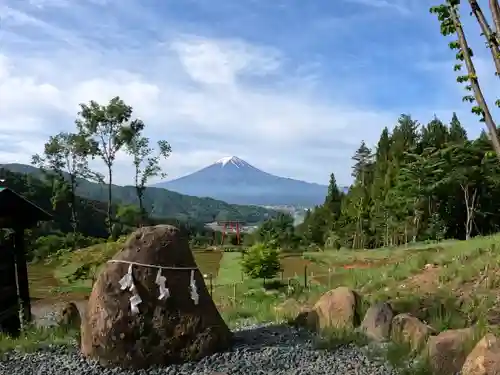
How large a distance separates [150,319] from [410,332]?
1783 mm

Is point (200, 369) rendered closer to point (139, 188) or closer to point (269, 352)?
point (269, 352)

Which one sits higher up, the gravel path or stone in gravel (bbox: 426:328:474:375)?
stone in gravel (bbox: 426:328:474:375)

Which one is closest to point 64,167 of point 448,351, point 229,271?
point 229,271

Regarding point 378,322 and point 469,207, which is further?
point 469,207

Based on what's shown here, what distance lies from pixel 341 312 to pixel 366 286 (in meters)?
3.42

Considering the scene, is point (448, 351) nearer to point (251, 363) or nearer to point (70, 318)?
point (251, 363)

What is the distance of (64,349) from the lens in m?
4.05

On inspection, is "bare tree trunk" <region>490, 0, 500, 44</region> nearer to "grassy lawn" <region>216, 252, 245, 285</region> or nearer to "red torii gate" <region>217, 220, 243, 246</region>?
"grassy lawn" <region>216, 252, 245, 285</region>

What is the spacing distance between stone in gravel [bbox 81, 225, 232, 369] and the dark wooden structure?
1.68 m

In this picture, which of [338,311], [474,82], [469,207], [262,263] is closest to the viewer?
[474,82]

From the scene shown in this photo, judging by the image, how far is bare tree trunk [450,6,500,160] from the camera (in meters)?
2.42

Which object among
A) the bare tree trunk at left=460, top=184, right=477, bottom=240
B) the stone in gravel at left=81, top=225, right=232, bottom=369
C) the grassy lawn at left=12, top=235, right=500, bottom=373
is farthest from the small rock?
the bare tree trunk at left=460, top=184, right=477, bottom=240

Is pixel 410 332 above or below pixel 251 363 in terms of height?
above

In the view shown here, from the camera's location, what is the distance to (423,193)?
21.0 metres
